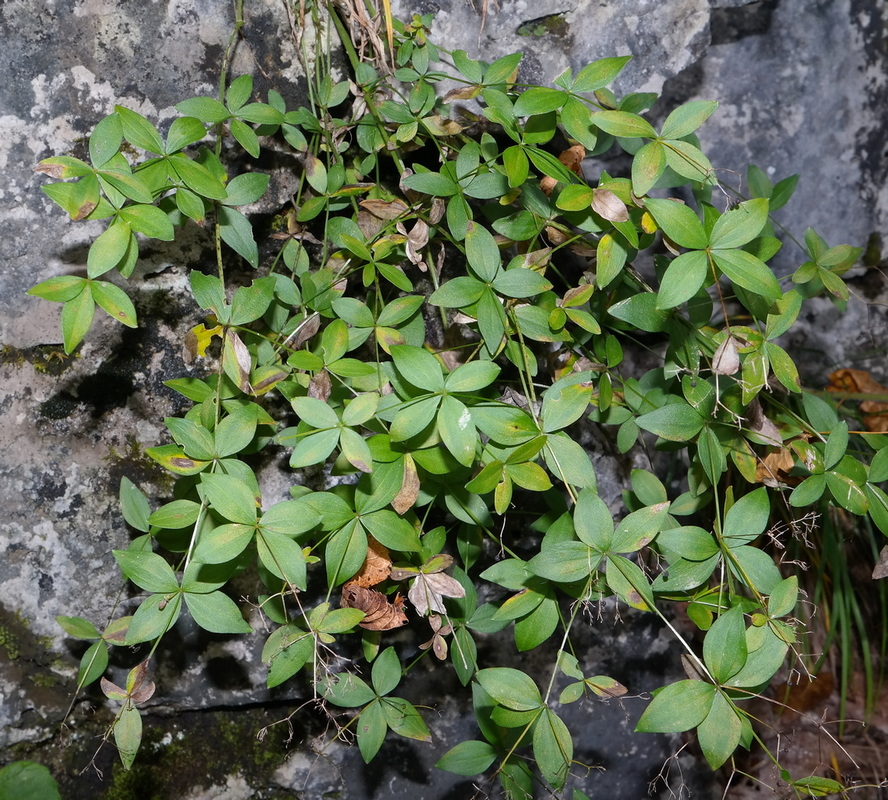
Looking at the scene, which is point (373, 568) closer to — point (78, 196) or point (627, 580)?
point (627, 580)

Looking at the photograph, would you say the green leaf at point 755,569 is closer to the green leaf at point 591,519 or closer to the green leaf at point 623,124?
the green leaf at point 591,519

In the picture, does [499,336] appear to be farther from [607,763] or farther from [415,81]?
[607,763]

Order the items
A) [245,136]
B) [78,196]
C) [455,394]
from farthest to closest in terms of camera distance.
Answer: [245,136] < [455,394] < [78,196]

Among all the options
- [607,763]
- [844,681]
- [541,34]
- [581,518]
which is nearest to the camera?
[581,518]

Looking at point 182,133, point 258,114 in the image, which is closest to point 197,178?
point 182,133

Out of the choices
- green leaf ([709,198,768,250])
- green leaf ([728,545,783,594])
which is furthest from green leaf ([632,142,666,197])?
green leaf ([728,545,783,594])

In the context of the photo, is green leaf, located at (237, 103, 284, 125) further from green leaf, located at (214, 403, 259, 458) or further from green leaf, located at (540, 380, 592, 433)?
green leaf, located at (540, 380, 592, 433)

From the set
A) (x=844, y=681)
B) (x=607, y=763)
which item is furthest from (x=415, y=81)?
(x=844, y=681)
